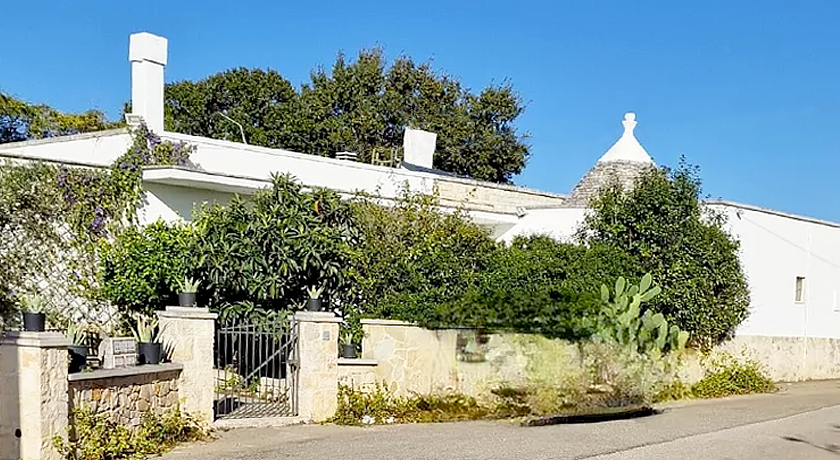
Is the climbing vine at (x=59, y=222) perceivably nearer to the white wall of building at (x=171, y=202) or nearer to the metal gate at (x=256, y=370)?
the white wall of building at (x=171, y=202)

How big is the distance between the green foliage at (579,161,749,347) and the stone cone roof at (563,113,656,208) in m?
2.60

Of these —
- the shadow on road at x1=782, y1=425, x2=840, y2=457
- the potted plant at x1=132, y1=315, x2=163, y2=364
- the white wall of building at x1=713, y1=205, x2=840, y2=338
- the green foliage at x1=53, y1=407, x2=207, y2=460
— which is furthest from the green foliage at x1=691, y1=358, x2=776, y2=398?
the potted plant at x1=132, y1=315, x2=163, y2=364

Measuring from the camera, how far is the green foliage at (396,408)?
49.3ft

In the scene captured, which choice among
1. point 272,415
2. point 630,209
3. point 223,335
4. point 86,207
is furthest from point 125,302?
point 630,209

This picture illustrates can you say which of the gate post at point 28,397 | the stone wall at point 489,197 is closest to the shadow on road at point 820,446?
the gate post at point 28,397

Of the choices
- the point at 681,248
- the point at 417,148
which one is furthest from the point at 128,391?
the point at 417,148

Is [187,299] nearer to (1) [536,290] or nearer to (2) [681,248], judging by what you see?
(1) [536,290]

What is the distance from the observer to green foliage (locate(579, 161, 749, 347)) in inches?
844

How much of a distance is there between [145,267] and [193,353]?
501 cm

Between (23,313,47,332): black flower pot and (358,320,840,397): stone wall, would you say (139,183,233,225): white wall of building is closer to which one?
(358,320,840,397): stone wall

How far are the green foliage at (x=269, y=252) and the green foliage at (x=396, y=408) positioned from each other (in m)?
2.51

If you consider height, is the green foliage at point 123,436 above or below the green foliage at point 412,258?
below

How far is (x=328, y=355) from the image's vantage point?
14695 mm

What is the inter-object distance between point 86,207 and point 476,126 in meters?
30.9
